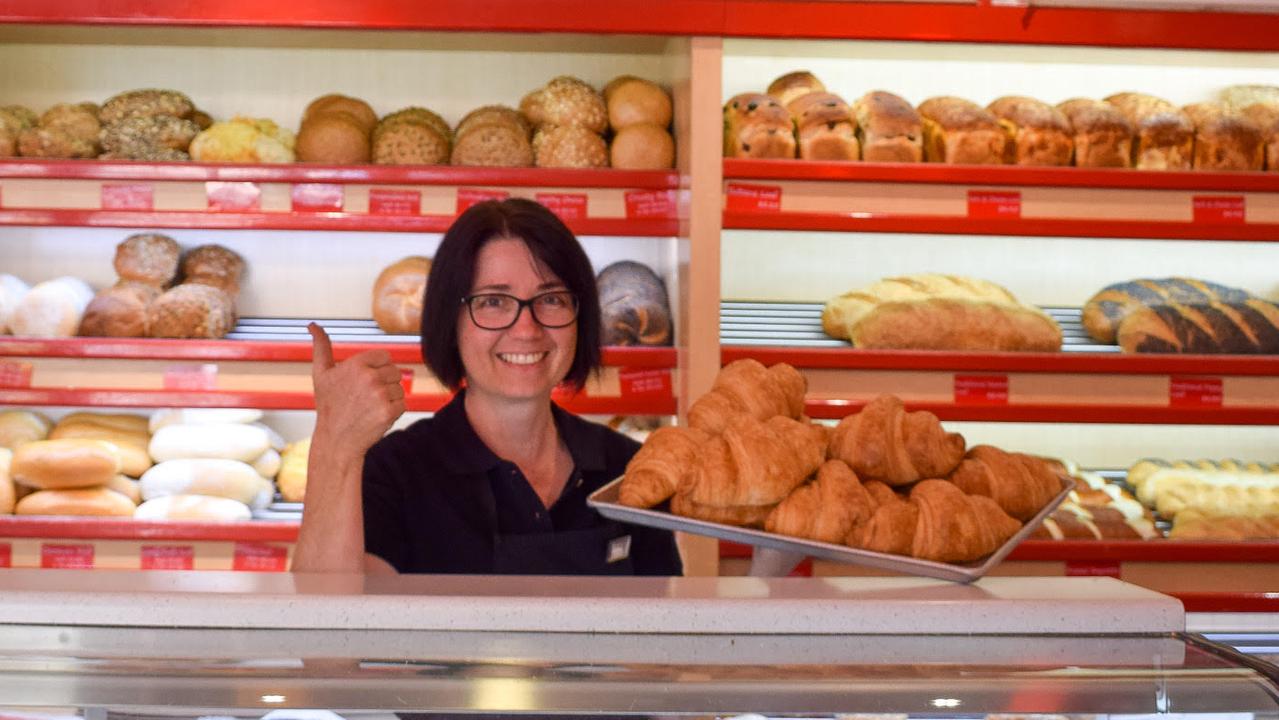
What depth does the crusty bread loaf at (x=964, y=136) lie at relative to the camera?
3256 millimetres

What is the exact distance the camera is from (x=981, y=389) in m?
3.14

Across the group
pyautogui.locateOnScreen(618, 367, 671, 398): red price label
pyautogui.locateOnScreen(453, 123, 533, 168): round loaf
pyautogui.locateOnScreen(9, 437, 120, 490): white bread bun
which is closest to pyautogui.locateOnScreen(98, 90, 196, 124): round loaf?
pyautogui.locateOnScreen(453, 123, 533, 168): round loaf

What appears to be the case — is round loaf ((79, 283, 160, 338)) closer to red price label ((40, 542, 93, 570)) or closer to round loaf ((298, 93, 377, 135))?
red price label ((40, 542, 93, 570))

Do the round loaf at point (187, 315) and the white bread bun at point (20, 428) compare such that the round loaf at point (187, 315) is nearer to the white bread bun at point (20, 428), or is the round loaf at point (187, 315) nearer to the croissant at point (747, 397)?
the white bread bun at point (20, 428)

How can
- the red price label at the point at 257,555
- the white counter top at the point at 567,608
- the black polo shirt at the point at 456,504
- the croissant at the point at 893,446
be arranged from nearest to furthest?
1. the white counter top at the point at 567,608
2. the croissant at the point at 893,446
3. the black polo shirt at the point at 456,504
4. the red price label at the point at 257,555

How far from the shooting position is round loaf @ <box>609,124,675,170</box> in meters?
3.26

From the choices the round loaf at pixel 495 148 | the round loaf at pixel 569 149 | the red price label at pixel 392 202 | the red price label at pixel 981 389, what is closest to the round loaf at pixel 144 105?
the red price label at pixel 392 202

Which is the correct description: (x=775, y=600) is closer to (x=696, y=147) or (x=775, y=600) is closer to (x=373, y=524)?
(x=373, y=524)

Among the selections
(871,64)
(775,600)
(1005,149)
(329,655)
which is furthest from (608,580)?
(871,64)

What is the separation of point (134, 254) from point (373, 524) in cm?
196

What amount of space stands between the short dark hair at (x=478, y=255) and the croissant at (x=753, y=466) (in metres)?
0.64

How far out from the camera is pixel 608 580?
1218mm

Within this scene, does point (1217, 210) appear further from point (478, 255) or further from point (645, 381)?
point (478, 255)

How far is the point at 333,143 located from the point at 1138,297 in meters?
2.26
